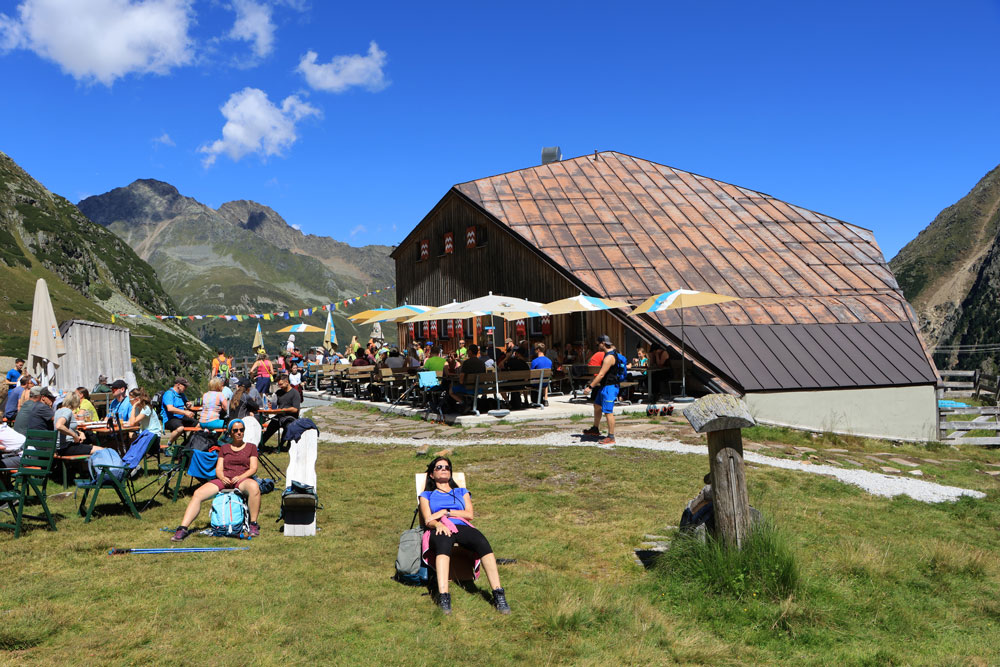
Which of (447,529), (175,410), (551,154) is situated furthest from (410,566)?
(551,154)

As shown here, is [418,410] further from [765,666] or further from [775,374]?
[765,666]

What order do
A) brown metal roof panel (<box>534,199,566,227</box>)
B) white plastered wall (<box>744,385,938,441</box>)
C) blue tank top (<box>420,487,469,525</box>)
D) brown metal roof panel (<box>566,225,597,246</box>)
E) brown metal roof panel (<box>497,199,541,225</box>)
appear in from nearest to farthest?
blue tank top (<box>420,487,469,525</box>) → white plastered wall (<box>744,385,938,441</box>) → brown metal roof panel (<box>566,225,597,246</box>) → brown metal roof panel (<box>534,199,566,227</box>) → brown metal roof panel (<box>497,199,541,225</box>)

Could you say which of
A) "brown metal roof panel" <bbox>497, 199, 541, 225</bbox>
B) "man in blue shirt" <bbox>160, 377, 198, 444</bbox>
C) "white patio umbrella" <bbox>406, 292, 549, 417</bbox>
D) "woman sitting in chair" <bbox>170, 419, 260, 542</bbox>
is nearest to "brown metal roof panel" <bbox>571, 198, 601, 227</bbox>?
"brown metal roof panel" <bbox>497, 199, 541, 225</bbox>

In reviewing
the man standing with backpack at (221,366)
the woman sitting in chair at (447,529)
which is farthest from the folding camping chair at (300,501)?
the man standing with backpack at (221,366)

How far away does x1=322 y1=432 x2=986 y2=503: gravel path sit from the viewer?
31.5ft

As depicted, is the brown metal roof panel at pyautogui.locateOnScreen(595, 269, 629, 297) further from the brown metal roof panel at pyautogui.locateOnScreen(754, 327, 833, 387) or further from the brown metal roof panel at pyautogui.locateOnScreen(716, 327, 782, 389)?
the brown metal roof panel at pyautogui.locateOnScreen(754, 327, 833, 387)

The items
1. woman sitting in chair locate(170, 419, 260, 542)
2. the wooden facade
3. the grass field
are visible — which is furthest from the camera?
the wooden facade

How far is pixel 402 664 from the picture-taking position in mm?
4574

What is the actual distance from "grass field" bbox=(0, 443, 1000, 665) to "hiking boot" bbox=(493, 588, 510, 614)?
0.28 ft

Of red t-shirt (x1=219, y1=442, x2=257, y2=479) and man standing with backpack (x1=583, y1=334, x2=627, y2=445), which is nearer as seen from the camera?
red t-shirt (x1=219, y1=442, x2=257, y2=479)

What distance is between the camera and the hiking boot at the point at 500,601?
5.40 meters

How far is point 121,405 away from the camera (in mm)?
11031

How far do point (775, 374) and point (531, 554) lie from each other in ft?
40.2

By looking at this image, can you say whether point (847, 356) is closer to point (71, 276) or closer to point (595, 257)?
point (595, 257)
